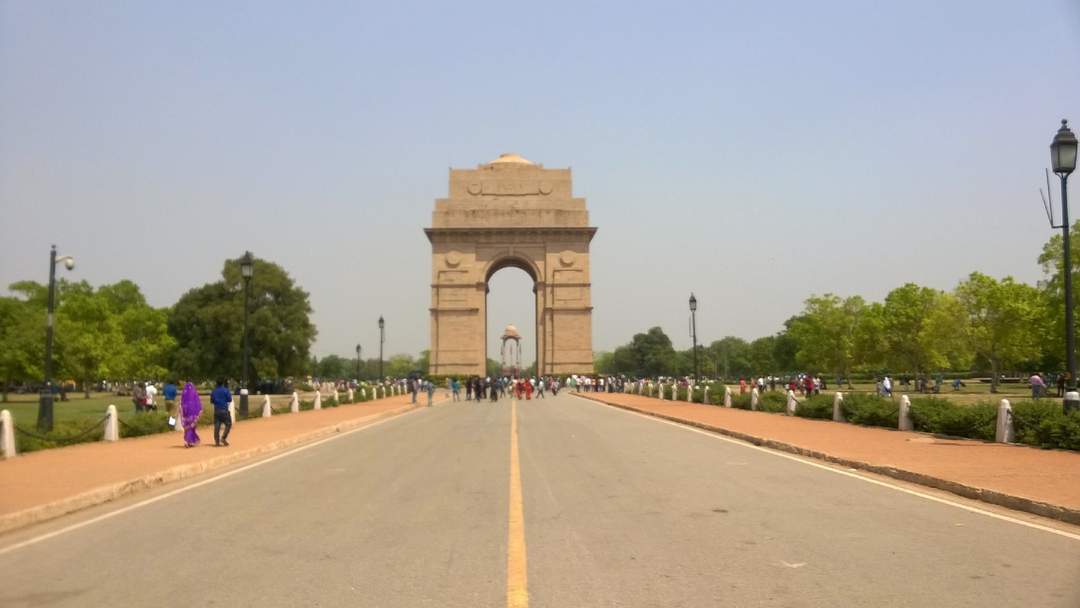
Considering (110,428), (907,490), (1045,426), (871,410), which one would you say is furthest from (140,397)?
(1045,426)

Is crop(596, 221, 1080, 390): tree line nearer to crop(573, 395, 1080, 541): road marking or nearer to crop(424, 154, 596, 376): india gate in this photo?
crop(424, 154, 596, 376): india gate

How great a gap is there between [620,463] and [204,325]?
53.3 m

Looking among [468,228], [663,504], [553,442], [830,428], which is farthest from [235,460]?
[468,228]

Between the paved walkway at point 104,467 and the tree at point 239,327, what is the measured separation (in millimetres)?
38745

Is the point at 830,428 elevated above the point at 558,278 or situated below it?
below

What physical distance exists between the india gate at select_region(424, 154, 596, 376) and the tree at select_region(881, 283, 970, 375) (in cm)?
2415

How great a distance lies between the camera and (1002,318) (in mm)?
56969

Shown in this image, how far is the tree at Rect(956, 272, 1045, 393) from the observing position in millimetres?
55719

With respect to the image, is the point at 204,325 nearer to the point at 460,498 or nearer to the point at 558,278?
the point at 558,278

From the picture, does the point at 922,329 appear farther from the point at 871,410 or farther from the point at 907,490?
the point at 907,490

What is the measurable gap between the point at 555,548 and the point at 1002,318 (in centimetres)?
5753

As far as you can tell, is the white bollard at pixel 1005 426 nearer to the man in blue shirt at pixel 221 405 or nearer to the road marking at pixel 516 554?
the road marking at pixel 516 554

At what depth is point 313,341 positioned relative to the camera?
63.7 metres

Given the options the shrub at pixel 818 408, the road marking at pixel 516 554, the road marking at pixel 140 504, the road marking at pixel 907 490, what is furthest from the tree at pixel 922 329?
the road marking at pixel 516 554
